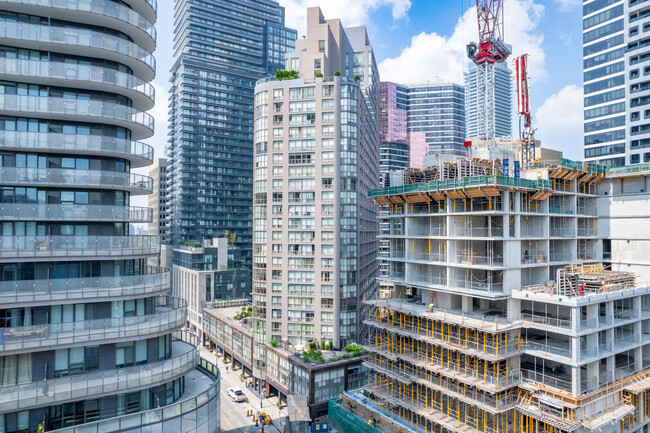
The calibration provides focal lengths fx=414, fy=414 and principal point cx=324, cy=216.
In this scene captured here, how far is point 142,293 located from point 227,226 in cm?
10888

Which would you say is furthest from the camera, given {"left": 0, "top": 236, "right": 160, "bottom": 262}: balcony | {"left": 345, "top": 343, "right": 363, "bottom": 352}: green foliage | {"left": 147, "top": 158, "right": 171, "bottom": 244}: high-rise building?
{"left": 147, "top": 158, "right": 171, "bottom": 244}: high-rise building

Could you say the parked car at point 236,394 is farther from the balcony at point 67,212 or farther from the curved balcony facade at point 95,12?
the curved balcony facade at point 95,12

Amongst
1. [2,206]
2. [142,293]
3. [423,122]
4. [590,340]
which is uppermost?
[423,122]

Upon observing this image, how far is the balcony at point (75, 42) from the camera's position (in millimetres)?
32906

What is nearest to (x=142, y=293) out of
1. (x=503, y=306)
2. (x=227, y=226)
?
(x=503, y=306)

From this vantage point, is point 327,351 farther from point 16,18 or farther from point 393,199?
point 16,18

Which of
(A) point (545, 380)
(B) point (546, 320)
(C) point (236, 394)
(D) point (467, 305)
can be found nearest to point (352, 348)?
(C) point (236, 394)

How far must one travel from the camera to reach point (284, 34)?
545 feet

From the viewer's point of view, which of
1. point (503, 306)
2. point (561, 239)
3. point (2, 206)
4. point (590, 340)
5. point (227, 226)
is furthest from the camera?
point (227, 226)

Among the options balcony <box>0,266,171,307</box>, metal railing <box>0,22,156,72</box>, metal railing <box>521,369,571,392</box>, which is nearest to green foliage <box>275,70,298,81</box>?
metal railing <box>0,22,156,72</box>

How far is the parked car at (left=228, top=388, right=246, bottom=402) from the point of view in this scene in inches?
2817

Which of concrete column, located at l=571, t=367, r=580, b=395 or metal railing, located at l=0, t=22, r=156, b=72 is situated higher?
metal railing, located at l=0, t=22, r=156, b=72

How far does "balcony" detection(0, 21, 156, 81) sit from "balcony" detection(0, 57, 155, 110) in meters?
1.41

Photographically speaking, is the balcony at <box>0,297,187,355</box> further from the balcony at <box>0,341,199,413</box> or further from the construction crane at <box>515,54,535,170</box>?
the construction crane at <box>515,54,535,170</box>
